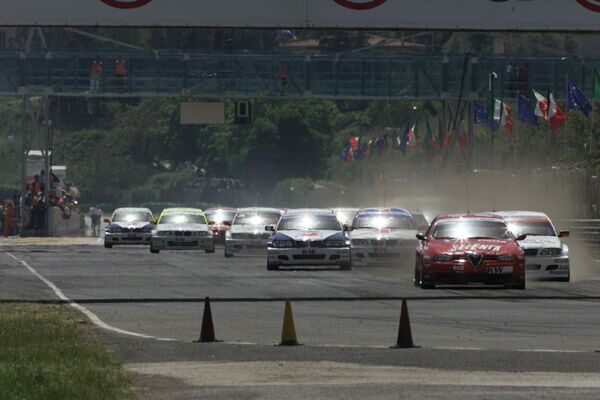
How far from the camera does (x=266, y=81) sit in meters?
88.2

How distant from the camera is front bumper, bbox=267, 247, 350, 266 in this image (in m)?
36.9

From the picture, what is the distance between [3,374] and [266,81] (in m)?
74.7

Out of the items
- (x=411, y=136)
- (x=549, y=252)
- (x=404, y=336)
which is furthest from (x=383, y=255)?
(x=411, y=136)

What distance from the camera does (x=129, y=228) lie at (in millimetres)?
55562

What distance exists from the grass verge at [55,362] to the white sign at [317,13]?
8.38 metres

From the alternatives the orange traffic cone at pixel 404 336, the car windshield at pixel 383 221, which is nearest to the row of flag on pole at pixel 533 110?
the car windshield at pixel 383 221

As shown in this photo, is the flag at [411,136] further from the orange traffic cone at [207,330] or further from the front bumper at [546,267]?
the orange traffic cone at [207,330]

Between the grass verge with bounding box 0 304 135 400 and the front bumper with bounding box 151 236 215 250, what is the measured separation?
2760cm

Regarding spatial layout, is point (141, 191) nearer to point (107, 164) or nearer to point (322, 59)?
point (107, 164)

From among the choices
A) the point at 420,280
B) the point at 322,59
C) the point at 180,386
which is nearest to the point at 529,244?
the point at 420,280

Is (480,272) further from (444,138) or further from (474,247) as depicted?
(444,138)

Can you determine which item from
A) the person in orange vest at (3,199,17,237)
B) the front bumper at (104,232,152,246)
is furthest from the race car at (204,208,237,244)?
the person in orange vest at (3,199,17,237)

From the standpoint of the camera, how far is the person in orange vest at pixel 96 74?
82875 millimetres

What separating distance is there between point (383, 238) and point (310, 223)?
63.0 inches
